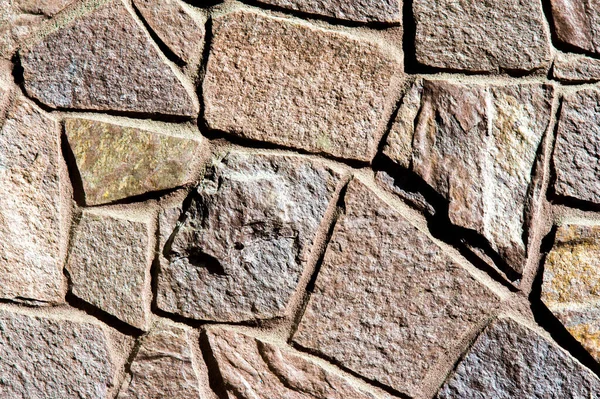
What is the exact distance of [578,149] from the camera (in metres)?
1.24

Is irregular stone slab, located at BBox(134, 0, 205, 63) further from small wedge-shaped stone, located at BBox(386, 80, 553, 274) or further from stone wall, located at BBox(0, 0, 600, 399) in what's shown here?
small wedge-shaped stone, located at BBox(386, 80, 553, 274)

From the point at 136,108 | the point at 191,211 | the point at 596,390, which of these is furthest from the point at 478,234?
the point at 136,108

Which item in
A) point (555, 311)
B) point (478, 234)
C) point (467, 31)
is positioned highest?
point (467, 31)

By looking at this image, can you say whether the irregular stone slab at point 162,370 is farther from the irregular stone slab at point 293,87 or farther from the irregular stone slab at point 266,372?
the irregular stone slab at point 293,87

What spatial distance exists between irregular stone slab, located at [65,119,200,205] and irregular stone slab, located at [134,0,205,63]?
15 cm

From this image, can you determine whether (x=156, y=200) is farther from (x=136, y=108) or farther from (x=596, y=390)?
(x=596, y=390)

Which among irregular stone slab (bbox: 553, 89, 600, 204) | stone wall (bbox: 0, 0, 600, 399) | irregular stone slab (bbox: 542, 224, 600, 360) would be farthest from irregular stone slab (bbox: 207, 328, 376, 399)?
irregular stone slab (bbox: 553, 89, 600, 204)

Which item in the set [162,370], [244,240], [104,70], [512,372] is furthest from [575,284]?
[104,70]

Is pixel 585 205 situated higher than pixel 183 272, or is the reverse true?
Result: pixel 585 205

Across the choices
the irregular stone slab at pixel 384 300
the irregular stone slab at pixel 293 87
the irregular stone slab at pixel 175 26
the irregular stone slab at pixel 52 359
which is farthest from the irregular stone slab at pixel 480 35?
the irregular stone slab at pixel 52 359

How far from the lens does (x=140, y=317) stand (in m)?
1.15

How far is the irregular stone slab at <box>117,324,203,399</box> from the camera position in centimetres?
115

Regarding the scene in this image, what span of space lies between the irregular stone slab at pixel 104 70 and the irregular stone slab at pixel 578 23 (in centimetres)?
67

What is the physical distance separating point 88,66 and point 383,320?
654 mm
